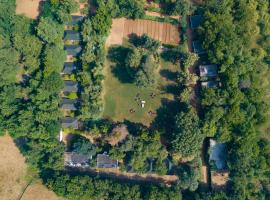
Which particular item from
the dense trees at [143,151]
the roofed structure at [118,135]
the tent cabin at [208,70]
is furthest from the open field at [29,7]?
the tent cabin at [208,70]

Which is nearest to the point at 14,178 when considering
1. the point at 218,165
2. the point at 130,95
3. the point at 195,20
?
the point at 130,95

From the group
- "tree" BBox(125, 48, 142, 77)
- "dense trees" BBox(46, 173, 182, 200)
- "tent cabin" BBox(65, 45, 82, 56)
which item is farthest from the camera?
"tent cabin" BBox(65, 45, 82, 56)

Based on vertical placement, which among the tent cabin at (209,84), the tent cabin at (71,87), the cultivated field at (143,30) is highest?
the cultivated field at (143,30)

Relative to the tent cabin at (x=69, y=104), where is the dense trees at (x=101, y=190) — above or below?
below

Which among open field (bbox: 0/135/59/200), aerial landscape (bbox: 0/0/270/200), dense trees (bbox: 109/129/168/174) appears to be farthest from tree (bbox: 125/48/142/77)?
open field (bbox: 0/135/59/200)

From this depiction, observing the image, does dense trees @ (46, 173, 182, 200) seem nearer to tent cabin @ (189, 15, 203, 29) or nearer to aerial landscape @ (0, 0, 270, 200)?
aerial landscape @ (0, 0, 270, 200)

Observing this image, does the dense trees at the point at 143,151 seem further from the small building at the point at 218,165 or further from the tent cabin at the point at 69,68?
the tent cabin at the point at 69,68
